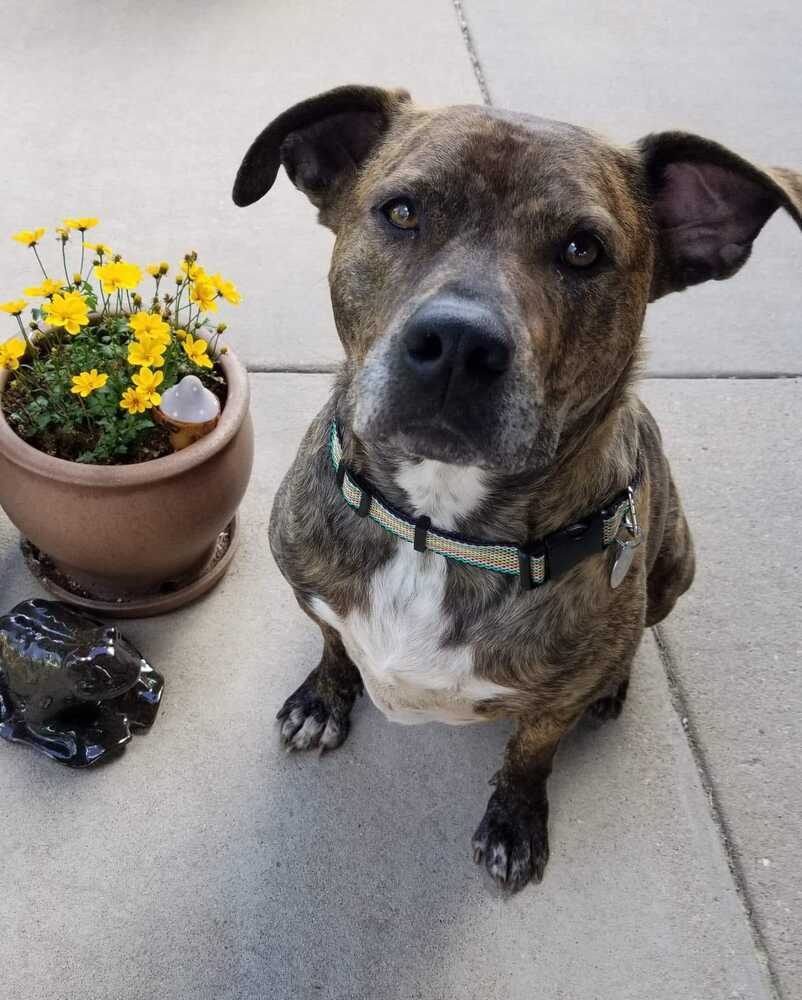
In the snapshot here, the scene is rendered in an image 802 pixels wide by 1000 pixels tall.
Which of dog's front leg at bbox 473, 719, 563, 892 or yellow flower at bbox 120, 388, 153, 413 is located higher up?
yellow flower at bbox 120, 388, 153, 413

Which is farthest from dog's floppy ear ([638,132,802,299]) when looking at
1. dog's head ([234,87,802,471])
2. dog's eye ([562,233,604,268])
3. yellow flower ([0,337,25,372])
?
yellow flower ([0,337,25,372])

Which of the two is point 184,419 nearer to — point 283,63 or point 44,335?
point 44,335

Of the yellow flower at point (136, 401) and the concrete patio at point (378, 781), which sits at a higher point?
the yellow flower at point (136, 401)

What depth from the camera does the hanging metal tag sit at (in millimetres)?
1854

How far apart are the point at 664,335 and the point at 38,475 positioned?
2.31 m

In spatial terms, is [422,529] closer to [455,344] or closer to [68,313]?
[455,344]

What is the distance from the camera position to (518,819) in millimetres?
2244

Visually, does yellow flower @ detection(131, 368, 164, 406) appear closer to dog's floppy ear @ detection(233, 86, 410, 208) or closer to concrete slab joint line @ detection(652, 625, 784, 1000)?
dog's floppy ear @ detection(233, 86, 410, 208)

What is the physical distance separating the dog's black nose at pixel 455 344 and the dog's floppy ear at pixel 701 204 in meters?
0.53

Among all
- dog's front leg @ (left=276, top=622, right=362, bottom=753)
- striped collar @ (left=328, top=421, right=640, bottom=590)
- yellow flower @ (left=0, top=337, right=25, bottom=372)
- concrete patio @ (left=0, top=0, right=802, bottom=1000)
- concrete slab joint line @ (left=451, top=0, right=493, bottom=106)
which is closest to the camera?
striped collar @ (left=328, top=421, right=640, bottom=590)

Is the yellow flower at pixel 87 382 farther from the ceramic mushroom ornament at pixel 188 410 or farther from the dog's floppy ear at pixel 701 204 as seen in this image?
the dog's floppy ear at pixel 701 204

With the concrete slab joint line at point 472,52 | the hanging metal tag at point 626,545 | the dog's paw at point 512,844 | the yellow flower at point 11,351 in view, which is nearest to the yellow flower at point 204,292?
the yellow flower at point 11,351

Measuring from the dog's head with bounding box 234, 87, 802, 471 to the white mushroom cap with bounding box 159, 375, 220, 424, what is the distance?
0.61 meters

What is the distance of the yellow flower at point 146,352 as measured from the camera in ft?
7.07
